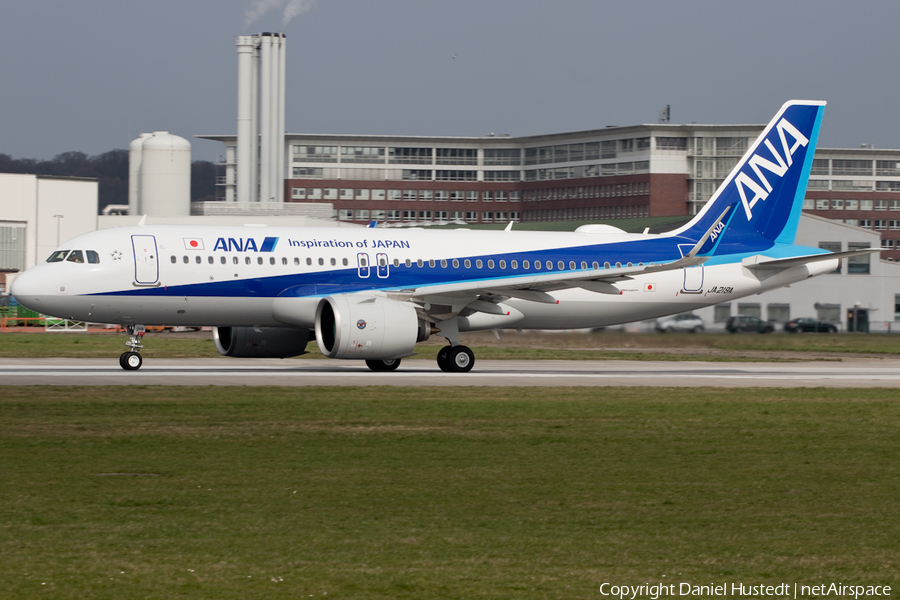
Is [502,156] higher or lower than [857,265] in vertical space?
higher

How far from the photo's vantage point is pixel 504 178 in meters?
175

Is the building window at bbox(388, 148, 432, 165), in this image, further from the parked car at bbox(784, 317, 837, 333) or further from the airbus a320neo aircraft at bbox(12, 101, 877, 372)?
the airbus a320neo aircraft at bbox(12, 101, 877, 372)

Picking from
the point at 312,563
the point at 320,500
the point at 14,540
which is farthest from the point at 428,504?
the point at 14,540

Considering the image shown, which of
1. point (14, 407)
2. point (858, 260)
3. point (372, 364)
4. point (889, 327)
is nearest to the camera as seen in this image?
point (14, 407)

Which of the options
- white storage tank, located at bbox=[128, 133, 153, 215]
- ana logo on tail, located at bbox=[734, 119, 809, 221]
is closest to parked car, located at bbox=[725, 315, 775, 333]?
ana logo on tail, located at bbox=[734, 119, 809, 221]

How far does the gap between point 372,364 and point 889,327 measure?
159 feet

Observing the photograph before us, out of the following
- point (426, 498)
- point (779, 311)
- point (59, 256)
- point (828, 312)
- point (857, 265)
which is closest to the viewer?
point (426, 498)

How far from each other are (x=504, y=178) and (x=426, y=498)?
16419 cm

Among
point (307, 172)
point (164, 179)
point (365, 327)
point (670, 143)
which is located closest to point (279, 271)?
point (365, 327)

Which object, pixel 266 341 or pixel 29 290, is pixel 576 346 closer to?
pixel 266 341

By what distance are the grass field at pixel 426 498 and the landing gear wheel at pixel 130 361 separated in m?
8.45

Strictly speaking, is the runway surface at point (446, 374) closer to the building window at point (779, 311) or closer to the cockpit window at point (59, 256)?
the cockpit window at point (59, 256)

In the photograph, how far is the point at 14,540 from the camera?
32.4 feet

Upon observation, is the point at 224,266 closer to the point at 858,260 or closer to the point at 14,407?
the point at 14,407
